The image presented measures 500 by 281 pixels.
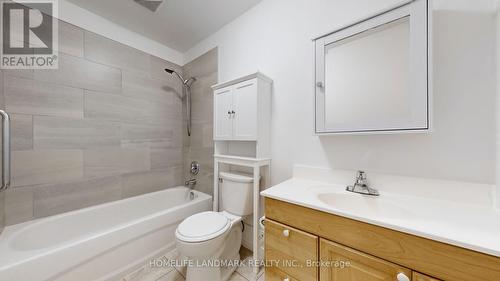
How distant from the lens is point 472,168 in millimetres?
795

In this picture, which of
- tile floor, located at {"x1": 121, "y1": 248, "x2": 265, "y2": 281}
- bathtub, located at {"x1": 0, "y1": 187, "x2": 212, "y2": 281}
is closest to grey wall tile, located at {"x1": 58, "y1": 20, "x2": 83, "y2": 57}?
bathtub, located at {"x1": 0, "y1": 187, "x2": 212, "y2": 281}

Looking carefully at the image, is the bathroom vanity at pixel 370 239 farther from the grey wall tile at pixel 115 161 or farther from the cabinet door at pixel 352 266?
the grey wall tile at pixel 115 161

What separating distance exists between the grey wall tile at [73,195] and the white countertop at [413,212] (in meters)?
1.80

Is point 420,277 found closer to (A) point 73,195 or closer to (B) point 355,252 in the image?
(B) point 355,252

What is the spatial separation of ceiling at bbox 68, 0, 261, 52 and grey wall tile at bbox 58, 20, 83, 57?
23cm

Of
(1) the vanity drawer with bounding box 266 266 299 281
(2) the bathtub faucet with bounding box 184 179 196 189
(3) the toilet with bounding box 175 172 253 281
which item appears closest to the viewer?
(1) the vanity drawer with bounding box 266 266 299 281

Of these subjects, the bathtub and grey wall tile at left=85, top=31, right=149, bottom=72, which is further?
grey wall tile at left=85, top=31, right=149, bottom=72

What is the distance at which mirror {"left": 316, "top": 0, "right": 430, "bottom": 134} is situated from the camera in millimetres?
843

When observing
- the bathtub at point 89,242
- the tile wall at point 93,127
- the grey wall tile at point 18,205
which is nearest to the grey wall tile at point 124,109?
the tile wall at point 93,127

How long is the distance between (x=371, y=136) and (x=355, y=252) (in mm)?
674

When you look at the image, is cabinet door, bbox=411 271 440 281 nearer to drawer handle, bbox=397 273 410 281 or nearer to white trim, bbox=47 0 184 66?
drawer handle, bbox=397 273 410 281

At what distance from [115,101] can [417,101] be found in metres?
2.53

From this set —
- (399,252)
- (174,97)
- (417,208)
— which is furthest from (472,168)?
(174,97)

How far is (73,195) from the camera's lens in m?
1.60
